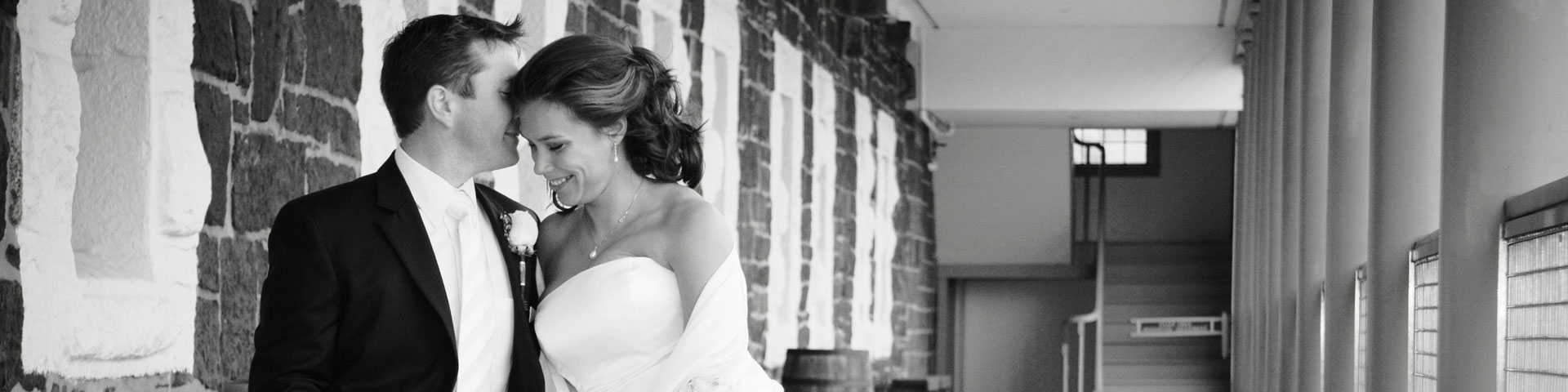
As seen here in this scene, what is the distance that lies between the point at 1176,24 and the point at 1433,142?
834 cm

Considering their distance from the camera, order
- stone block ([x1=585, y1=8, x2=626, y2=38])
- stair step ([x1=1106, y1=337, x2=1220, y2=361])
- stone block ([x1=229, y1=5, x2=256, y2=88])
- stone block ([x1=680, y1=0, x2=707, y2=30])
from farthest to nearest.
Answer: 1. stair step ([x1=1106, y1=337, x2=1220, y2=361])
2. stone block ([x1=680, y1=0, x2=707, y2=30])
3. stone block ([x1=585, y1=8, x2=626, y2=38])
4. stone block ([x1=229, y1=5, x2=256, y2=88])

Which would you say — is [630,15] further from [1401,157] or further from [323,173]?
[1401,157]

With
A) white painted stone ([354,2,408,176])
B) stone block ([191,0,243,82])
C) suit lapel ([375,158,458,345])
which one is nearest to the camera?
suit lapel ([375,158,458,345])

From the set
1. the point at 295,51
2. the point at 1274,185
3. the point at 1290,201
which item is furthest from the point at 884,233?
the point at 295,51

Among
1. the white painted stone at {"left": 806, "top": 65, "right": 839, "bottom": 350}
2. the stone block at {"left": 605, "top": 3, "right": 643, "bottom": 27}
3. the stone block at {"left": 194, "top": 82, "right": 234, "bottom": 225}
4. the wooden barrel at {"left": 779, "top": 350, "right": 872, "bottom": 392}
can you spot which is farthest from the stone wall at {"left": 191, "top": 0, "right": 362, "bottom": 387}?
the white painted stone at {"left": 806, "top": 65, "right": 839, "bottom": 350}

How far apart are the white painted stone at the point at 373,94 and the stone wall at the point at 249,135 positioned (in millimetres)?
171

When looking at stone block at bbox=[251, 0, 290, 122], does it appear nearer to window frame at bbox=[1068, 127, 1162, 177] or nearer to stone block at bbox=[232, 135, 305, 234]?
stone block at bbox=[232, 135, 305, 234]

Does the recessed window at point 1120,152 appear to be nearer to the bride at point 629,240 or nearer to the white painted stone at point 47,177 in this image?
the white painted stone at point 47,177

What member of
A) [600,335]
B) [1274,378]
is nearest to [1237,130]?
[1274,378]

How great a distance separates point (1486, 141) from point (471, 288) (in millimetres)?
1788

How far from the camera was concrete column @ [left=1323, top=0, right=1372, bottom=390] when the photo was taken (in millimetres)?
5594

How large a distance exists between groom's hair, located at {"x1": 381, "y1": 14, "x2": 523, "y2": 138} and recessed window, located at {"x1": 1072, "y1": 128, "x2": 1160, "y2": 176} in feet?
45.2

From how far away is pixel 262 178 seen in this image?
3844 mm

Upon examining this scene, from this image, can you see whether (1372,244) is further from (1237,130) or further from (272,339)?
(1237,130)
